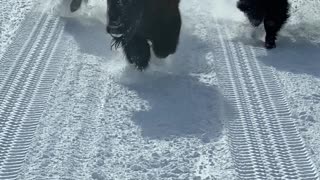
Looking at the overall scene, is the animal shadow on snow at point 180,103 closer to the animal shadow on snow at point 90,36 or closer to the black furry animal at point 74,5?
the animal shadow on snow at point 90,36

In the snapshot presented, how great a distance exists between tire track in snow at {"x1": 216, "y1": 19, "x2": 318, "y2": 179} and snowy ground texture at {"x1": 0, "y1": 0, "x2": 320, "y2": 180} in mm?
10

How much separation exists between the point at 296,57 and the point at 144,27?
177cm

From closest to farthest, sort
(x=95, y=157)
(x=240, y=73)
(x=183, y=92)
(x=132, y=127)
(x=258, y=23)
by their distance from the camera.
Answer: (x=95, y=157)
(x=132, y=127)
(x=183, y=92)
(x=240, y=73)
(x=258, y=23)

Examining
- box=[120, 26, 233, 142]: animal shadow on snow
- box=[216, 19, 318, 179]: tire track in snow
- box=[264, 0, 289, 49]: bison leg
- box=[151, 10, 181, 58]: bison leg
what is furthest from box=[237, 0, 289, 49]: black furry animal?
box=[151, 10, 181, 58]: bison leg

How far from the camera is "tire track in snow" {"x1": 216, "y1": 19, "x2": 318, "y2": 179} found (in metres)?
4.11

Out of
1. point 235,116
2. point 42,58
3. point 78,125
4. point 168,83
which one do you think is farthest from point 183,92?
point 42,58

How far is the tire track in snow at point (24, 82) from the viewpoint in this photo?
14.3 ft

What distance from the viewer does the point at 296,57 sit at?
19.7 ft

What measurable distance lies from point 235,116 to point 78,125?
136cm

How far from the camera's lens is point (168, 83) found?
17.7 ft

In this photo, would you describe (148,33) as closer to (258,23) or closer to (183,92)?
(183,92)

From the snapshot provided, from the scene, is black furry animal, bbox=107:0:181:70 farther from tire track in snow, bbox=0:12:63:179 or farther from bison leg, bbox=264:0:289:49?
bison leg, bbox=264:0:289:49

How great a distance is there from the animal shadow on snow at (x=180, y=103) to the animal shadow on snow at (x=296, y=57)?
76 cm

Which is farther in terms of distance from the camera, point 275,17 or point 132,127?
point 275,17
